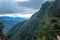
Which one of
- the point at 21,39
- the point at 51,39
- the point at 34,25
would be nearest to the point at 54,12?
the point at 34,25

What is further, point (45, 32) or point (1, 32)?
point (45, 32)

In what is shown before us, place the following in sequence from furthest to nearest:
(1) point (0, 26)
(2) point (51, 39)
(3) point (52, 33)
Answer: (3) point (52, 33), (2) point (51, 39), (1) point (0, 26)

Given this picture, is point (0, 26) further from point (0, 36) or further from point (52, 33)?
point (52, 33)

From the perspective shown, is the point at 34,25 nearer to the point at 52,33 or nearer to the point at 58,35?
the point at 52,33

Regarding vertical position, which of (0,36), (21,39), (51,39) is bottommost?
(21,39)

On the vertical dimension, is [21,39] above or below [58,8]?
below

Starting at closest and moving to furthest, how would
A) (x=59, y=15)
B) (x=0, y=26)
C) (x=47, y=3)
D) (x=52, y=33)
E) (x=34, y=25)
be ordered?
(x=0, y=26), (x=52, y=33), (x=59, y=15), (x=34, y=25), (x=47, y=3)

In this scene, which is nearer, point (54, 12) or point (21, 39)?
point (21, 39)

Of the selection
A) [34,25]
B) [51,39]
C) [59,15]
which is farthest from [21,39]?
[51,39]

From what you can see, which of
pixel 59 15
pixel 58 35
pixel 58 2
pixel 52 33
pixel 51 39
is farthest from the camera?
pixel 58 2
